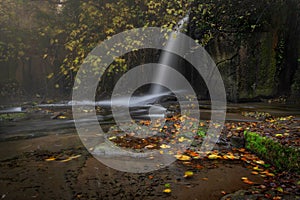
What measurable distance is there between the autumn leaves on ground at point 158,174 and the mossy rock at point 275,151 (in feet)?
0.20

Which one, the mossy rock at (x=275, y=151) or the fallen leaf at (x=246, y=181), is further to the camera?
the mossy rock at (x=275, y=151)

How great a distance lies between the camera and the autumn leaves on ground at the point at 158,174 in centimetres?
286

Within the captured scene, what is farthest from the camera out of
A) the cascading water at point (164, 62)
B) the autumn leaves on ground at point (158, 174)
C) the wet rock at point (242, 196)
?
the cascading water at point (164, 62)

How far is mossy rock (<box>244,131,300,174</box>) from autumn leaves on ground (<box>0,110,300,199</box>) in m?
0.06

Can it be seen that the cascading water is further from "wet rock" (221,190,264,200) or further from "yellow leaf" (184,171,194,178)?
"wet rock" (221,190,264,200)

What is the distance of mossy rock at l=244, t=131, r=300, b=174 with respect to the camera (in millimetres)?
3240

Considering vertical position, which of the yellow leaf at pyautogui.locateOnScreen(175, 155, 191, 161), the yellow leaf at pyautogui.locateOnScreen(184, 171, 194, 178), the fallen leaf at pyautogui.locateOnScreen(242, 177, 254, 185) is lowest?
the fallen leaf at pyautogui.locateOnScreen(242, 177, 254, 185)

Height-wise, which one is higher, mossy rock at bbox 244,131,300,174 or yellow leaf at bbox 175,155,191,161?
mossy rock at bbox 244,131,300,174

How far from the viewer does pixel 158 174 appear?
134 inches

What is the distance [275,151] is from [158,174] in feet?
5.61

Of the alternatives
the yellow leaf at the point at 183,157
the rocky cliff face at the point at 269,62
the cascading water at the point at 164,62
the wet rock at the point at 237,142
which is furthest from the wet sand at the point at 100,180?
the cascading water at the point at 164,62

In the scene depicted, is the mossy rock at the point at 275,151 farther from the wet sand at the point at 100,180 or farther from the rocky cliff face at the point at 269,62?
the rocky cliff face at the point at 269,62

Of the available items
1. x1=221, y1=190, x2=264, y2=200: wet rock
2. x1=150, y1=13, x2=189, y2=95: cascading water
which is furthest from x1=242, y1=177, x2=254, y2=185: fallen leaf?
x1=150, y1=13, x2=189, y2=95: cascading water

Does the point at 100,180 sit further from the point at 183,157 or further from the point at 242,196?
the point at 242,196
